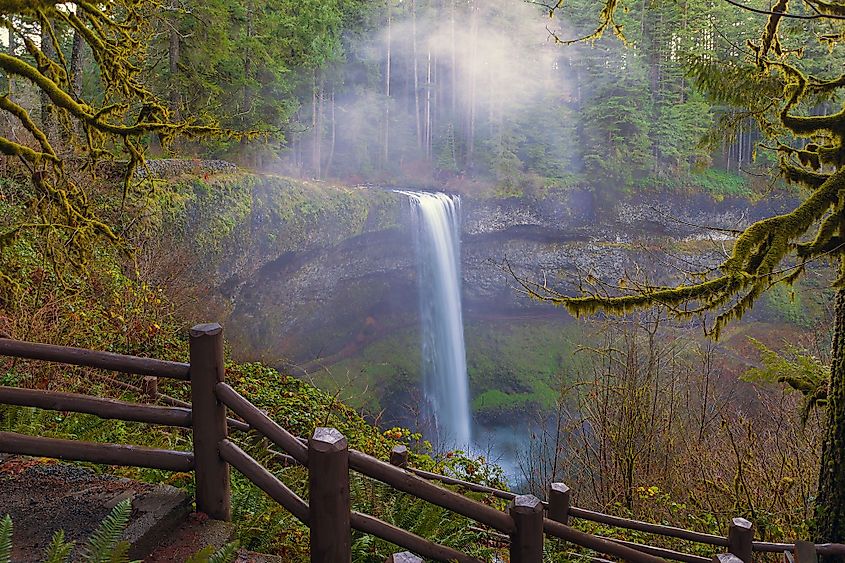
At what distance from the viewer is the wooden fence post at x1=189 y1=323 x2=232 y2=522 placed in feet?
9.86

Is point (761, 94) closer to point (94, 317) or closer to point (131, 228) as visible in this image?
point (94, 317)

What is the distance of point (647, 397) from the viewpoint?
35.4 ft

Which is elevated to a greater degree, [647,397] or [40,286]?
[40,286]

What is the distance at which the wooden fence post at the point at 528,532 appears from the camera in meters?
2.71

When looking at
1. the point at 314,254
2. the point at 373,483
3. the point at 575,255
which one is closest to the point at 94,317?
the point at 373,483

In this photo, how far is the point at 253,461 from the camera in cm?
299

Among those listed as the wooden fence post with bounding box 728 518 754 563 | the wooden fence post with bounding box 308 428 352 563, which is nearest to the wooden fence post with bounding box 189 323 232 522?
the wooden fence post with bounding box 308 428 352 563

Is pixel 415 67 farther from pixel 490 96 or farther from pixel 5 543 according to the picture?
pixel 5 543

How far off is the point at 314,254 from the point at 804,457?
1595 centimetres

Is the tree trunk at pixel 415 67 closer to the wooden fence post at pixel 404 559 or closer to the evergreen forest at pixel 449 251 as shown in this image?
the evergreen forest at pixel 449 251

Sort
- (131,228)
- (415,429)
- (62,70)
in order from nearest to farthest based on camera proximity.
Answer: (62,70), (131,228), (415,429)

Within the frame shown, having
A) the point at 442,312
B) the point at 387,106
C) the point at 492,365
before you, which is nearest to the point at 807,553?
the point at 442,312

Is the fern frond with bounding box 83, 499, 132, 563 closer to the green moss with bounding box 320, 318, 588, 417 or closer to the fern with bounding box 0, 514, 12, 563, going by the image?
the fern with bounding box 0, 514, 12, 563

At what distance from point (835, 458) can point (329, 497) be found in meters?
4.85
